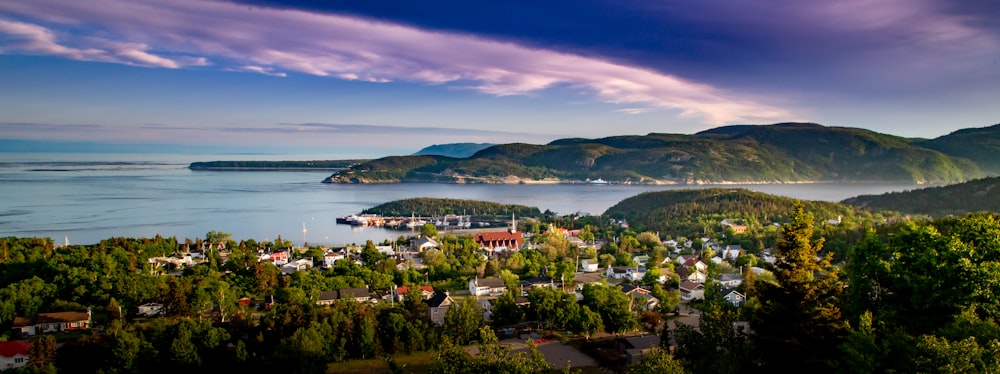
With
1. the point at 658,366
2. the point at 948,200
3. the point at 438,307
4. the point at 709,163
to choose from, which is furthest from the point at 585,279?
the point at 709,163

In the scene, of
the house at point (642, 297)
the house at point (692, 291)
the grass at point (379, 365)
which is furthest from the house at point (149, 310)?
the house at point (692, 291)

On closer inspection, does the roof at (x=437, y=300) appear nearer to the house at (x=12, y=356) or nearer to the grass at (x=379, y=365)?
the grass at (x=379, y=365)

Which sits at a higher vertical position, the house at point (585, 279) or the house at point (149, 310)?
the house at point (149, 310)

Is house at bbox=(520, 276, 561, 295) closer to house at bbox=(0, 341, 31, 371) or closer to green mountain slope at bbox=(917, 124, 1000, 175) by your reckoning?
house at bbox=(0, 341, 31, 371)

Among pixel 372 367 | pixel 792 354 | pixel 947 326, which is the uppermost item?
pixel 947 326

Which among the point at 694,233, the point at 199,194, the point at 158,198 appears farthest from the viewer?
the point at 199,194

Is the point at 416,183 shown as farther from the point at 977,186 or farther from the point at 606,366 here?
the point at 606,366

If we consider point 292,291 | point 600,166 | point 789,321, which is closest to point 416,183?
point 600,166
